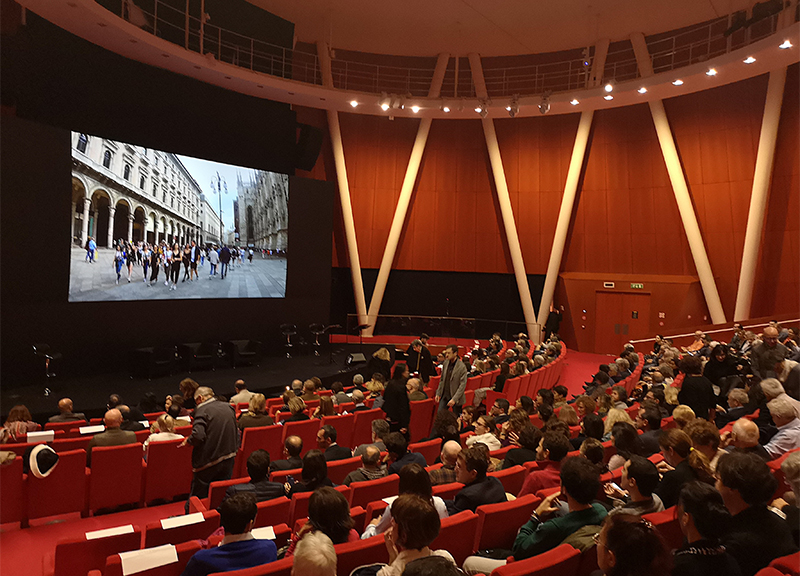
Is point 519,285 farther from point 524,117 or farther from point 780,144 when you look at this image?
point 780,144

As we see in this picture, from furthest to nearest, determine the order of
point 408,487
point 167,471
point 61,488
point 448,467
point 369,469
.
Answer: point 167,471 → point 61,488 → point 369,469 → point 448,467 → point 408,487

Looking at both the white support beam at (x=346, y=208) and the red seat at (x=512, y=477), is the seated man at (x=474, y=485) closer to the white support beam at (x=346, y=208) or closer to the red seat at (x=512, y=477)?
the red seat at (x=512, y=477)

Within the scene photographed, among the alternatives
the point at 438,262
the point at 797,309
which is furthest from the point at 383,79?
the point at 797,309

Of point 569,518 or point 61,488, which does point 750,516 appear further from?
point 61,488

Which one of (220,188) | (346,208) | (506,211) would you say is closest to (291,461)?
(220,188)

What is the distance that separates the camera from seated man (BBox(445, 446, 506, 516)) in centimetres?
321

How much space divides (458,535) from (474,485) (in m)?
0.47

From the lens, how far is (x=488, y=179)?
18.1 metres

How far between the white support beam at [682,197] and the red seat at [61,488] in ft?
49.5

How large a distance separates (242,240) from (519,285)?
8966 millimetres

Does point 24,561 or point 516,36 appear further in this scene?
point 516,36

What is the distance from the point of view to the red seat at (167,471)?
5215 mm

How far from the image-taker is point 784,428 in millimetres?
4160

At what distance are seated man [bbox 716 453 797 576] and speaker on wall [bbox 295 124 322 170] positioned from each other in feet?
Result: 47.9
